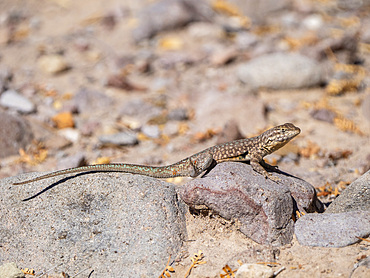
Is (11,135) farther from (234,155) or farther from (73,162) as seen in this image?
(234,155)

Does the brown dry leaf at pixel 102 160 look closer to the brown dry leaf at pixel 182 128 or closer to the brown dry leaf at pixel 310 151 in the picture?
the brown dry leaf at pixel 182 128

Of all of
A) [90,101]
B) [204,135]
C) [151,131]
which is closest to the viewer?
[204,135]

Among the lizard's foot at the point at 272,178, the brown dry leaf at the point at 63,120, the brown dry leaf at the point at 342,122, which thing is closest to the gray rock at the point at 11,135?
the brown dry leaf at the point at 63,120

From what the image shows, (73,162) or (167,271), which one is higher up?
(167,271)

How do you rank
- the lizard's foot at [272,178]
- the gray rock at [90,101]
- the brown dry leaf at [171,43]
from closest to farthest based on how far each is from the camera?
the lizard's foot at [272,178]
the gray rock at [90,101]
the brown dry leaf at [171,43]

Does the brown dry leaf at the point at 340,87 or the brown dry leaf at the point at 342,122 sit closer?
the brown dry leaf at the point at 342,122

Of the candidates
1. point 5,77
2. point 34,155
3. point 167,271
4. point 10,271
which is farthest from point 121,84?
point 167,271

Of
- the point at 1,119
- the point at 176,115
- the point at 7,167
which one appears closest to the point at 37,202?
the point at 7,167

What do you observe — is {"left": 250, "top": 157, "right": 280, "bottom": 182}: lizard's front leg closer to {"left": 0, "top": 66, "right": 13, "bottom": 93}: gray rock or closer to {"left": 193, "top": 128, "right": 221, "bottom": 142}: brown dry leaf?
{"left": 193, "top": 128, "right": 221, "bottom": 142}: brown dry leaf
